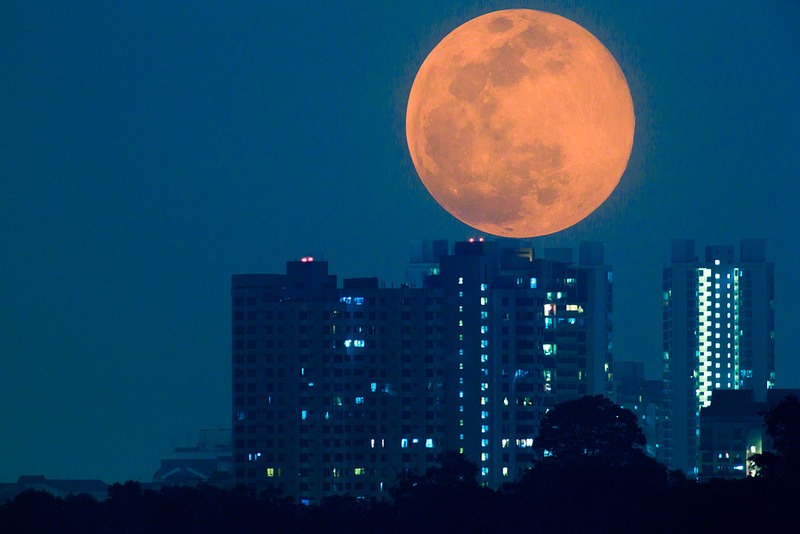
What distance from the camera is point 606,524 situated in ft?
156

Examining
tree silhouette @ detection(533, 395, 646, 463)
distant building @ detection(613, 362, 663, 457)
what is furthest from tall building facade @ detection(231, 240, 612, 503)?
tree silhouette @ detection(533, 395, 646, 463)

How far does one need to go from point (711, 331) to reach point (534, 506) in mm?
131531

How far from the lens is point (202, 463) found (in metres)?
168

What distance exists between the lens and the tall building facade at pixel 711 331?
575ft

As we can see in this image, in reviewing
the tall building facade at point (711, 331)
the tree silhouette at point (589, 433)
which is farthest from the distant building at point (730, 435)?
the tree silhouette at point (589, 433)

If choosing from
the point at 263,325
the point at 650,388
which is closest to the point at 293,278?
the point at 263,325

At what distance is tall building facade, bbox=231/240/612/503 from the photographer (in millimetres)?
118188

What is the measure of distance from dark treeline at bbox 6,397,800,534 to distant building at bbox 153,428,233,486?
5633cm

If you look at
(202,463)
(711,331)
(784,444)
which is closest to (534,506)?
(784,444)

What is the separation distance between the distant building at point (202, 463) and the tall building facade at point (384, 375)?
620 centimetres

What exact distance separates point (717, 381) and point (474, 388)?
61796 mm

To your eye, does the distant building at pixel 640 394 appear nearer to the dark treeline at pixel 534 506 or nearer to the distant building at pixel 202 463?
the distant building at pixel 202 463

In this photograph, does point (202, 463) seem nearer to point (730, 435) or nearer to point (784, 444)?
point (730, 435)

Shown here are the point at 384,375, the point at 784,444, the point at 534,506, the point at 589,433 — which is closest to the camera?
the point at 534,506
